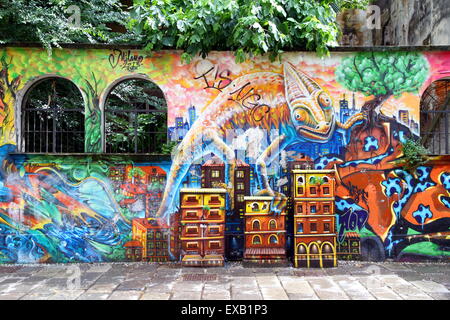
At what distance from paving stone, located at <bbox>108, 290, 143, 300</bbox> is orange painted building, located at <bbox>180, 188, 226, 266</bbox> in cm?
147

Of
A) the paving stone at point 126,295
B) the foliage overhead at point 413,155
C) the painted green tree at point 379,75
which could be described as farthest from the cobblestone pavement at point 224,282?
the painted green tree at point 379,75

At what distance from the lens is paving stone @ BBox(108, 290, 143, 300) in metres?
5.20

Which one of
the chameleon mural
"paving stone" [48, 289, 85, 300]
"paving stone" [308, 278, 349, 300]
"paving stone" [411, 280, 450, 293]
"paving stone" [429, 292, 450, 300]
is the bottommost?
"paving stone" [411, 280, 450, 293]

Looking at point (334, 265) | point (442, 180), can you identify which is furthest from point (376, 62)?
point (334, 265)

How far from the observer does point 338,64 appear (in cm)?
745

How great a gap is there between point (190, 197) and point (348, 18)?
1171 cm

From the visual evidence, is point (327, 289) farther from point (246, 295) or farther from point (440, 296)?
point (440, 296)

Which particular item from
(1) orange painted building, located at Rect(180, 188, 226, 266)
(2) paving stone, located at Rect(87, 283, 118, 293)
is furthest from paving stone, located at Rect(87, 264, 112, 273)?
(1) orange painted building, located at Rect(180, 188, 226, 266)

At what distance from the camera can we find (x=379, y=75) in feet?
24.4

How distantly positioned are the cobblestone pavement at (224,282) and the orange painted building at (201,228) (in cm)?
22

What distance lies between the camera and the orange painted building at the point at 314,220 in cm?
679

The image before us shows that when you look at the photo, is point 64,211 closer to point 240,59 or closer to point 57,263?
point 57,263

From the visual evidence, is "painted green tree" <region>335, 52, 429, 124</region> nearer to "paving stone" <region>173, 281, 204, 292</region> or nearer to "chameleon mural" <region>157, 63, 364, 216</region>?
"chameleon mural" <region>157, 63, 364, 216</region>

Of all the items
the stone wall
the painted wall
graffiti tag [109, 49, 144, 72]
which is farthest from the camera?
the stone wall
